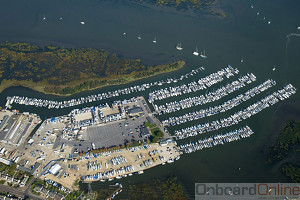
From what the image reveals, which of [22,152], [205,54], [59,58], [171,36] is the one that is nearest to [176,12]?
[171,36]

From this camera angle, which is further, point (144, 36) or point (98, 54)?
point (144, 36)

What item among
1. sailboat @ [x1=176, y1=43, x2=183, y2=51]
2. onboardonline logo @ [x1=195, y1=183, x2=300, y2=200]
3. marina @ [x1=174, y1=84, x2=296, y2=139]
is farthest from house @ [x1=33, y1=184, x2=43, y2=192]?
sailboat @ [x1=176, y1=43, x2=183, y2=51]

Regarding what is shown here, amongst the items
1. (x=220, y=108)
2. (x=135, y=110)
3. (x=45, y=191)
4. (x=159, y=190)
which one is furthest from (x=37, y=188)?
(x=220, y=108)

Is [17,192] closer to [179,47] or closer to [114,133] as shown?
[114,133]

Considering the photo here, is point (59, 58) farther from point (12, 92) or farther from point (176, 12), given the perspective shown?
point (176, 12)

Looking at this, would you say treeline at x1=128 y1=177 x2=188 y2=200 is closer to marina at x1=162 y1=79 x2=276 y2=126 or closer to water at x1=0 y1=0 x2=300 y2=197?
water at x1=0 y1=0 x2=300 y2=197

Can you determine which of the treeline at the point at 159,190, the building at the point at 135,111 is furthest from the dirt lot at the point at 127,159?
the building at the point at 135,111

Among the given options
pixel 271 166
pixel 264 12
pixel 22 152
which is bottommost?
pixel 22 152
